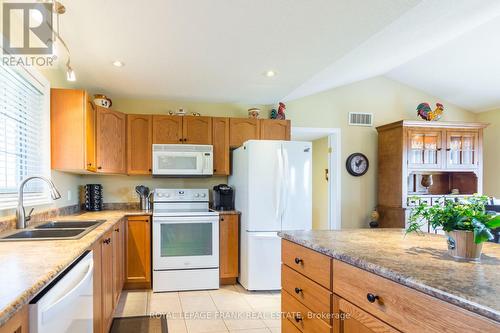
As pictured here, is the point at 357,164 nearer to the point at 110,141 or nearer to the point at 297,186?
the point at 297,186

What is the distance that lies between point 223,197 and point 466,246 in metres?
3.04

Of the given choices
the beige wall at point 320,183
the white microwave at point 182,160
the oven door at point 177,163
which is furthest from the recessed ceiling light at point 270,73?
the beige wall at point 320,183

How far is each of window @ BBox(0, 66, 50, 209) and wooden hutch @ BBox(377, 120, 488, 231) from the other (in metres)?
4.10

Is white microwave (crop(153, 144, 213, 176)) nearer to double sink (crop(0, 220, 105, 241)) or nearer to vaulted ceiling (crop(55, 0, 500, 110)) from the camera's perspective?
vaulted ceiling (crop(55, 0, 500, 110))

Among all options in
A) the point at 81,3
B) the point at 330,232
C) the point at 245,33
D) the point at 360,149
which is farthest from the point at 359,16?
the point at 360,149

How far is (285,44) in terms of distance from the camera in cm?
266

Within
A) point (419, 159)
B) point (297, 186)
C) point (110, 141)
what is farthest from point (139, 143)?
point (419, 159)

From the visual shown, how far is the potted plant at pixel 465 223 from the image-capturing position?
1.25 metres

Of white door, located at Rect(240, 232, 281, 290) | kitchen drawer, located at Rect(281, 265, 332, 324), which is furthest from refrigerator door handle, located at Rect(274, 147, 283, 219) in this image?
kitchen drawer, located at Rect(281, 265, 332, 324)

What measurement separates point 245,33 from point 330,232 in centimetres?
155

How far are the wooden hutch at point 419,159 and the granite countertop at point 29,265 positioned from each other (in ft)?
12.6

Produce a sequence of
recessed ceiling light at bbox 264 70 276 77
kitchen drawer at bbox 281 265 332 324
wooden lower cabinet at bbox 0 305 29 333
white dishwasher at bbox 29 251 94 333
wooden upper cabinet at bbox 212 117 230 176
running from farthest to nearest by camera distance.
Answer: wooden upper cabinet at bbox 212 117 230 176 → recessed ceiling light at bbox 264 70 276 77 → kitchen drawer at bbox 281 265 332 324 → white dishwasher at bbox 29 251 94 333 → wooden lower cabinet at bbox 0 305 29 333

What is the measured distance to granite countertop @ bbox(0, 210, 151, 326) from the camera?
3.03 feet

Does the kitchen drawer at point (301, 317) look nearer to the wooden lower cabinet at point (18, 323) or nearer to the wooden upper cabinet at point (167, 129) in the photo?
the wooden lower cabinet at point (18, 323)
